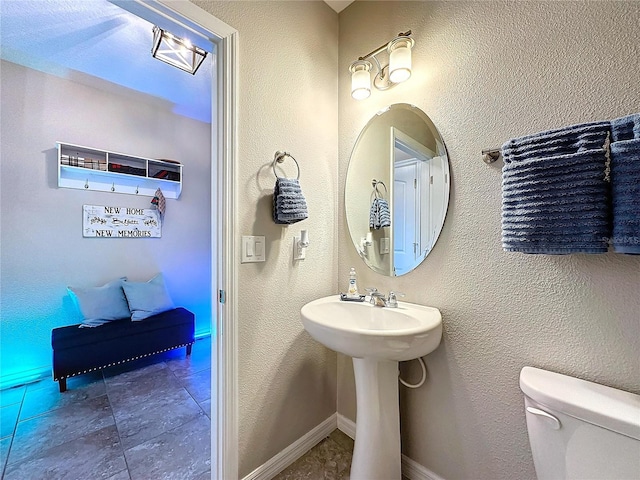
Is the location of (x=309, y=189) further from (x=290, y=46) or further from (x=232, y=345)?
(x=232, y=345)

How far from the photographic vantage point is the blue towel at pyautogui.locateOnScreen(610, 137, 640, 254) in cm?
66

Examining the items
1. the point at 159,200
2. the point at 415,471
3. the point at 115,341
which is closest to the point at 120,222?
the point at 159,200

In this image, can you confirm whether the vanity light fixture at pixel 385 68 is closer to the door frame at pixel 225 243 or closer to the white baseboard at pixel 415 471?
the door frame at pixel 225 243

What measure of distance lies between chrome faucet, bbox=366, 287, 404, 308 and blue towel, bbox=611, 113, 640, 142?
891 mm

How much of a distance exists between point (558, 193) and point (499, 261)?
1.07 ft

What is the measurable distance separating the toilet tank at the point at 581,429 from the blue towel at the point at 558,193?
42 centimetres

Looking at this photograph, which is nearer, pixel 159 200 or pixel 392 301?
pixel 392 301

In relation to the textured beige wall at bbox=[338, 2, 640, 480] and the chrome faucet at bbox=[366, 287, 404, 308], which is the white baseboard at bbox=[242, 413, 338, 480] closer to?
the textured beige wall at bbox=[338, 2, 640, 480]

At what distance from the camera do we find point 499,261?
994mm

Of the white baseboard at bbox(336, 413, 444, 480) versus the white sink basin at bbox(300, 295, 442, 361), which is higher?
the white sink basin at bbox(300, 295, 442, 361)

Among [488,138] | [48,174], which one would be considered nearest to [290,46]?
[488,138]

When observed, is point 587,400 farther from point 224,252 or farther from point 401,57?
point 401,57

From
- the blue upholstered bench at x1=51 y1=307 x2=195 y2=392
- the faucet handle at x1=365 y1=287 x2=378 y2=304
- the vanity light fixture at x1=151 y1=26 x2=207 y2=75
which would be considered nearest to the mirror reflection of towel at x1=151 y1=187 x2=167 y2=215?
the blue upholstered bench at x1=51 y1=307 x2=195 y2=392

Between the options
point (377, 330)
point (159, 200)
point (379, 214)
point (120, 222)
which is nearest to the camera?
point (377, 330)
